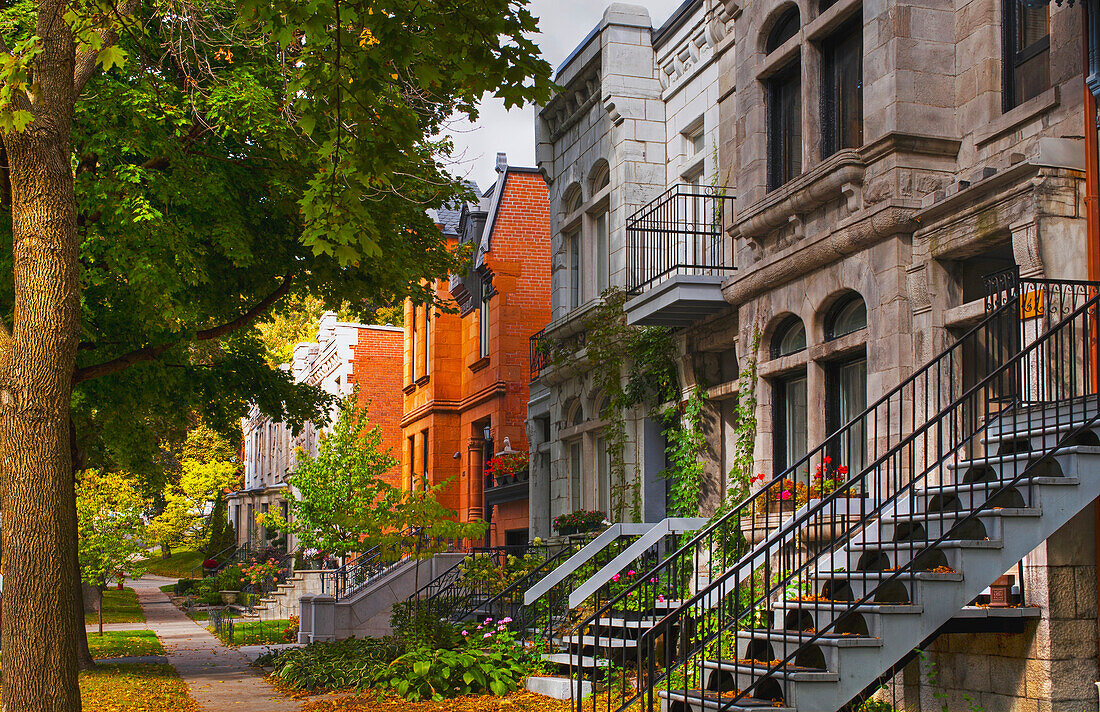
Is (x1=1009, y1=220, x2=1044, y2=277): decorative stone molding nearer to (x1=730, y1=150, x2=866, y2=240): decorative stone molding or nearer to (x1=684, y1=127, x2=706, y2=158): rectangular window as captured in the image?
(x1=730, y1=150, x2=866, y2=240): decorative stone molding

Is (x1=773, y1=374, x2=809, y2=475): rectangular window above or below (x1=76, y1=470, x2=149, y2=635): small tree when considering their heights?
above

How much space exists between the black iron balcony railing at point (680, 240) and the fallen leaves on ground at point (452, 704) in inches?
231

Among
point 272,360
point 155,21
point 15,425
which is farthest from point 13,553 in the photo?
point 272,360

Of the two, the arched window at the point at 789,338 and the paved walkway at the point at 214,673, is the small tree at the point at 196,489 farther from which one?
the arched window at the point at 789,338

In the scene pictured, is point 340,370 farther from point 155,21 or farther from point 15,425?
point 15,425

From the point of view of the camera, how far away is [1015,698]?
9.94 metres

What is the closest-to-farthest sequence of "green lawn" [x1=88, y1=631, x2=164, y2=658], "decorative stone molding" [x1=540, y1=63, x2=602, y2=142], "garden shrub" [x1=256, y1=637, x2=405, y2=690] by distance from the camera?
"garden shrub" [x1=256, y1=637, x2=405, y2=690] → "decorative stone molding" [x1=540, y1=63, x2=602, y2=142] → "green lawn" [x1=88, y1=631, x2=164, y2=658]

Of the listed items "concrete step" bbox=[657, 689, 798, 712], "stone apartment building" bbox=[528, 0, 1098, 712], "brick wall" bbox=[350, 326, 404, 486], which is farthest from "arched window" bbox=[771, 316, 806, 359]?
"brick wall" bbox=[350, 326, 404, 486]

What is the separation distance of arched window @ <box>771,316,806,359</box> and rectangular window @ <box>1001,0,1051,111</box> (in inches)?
152

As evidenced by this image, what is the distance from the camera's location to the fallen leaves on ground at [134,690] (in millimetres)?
13883

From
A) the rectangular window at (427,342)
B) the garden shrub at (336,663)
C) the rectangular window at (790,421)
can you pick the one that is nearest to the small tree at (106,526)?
the rectangular window at (427,342)

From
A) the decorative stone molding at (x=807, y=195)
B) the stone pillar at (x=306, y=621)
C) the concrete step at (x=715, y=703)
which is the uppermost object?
the decorative stone molding at (x=807, y=195)

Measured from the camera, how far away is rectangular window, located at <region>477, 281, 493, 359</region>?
98.3ft

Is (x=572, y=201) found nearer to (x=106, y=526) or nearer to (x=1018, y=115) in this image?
(x=1018, y=115)
